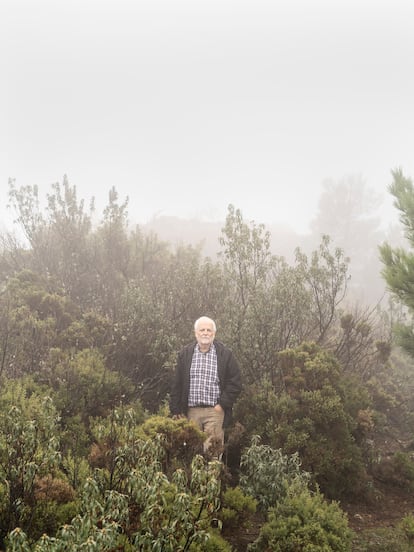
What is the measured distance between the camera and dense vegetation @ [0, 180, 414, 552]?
2.56m

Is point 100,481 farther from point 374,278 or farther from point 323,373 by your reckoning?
point 374,278

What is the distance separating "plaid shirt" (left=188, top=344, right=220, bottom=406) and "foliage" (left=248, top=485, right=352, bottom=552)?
1.40 metres

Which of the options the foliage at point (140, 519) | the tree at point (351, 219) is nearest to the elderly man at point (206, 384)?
the foliage at point (140, 519)

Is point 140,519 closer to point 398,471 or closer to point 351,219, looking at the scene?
point 398,471

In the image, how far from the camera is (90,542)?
1.80 m

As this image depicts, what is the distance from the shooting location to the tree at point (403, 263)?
5.96 metres

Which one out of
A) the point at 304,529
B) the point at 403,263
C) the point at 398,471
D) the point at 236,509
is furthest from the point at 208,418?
the point at 403,263

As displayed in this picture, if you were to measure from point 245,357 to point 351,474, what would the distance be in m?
2.15

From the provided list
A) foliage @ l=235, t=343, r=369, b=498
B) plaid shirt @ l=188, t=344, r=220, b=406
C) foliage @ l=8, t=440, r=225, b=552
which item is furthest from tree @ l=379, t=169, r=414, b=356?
foliage @ l=8, t=440, r=225, b=552

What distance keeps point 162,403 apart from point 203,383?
1503 mm

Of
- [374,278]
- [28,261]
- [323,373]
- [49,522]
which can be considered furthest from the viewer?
[374,278]

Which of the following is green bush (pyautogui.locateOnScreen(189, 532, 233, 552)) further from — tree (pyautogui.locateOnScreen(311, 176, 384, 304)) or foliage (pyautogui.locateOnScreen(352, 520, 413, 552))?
tree (pyautogui.locateOnScreen(311, 176, 384, 304))

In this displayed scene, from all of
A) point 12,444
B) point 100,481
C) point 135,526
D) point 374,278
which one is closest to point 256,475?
point 135,526

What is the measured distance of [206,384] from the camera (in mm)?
4648
